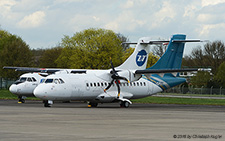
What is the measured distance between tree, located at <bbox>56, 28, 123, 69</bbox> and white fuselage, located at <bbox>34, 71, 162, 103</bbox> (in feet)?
147

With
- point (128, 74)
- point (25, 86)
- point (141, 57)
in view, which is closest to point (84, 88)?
point (128, 74)

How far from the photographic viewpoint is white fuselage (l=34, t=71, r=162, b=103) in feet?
107

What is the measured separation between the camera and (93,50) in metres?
86.5

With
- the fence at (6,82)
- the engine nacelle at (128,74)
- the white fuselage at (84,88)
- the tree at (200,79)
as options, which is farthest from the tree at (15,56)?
the engine nacelle at (128,74)

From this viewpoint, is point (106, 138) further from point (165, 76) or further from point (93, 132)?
point (165, 76)

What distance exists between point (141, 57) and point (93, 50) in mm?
46784

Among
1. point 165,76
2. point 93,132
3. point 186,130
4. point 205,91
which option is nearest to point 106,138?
point 93,132

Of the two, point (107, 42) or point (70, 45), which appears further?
point (70, 45)

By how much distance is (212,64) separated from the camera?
4331 inches

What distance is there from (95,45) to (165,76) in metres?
46.7

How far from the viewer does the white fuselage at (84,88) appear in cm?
3266

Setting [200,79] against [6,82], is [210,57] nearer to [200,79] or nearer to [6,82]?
[200,79]

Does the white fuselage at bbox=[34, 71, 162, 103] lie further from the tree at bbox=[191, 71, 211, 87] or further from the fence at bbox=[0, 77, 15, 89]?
the tree at bbox=[191, 71, 211, 87]

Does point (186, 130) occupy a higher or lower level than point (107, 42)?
lower
